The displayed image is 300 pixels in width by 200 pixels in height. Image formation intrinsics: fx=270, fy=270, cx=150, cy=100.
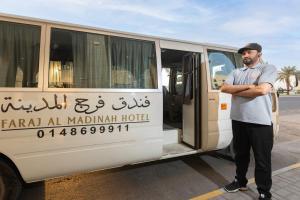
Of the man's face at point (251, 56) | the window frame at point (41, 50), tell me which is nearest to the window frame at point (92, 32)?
the window frame at point (41, 50)

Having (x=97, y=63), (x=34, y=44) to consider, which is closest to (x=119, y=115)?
(x=97, y=63)

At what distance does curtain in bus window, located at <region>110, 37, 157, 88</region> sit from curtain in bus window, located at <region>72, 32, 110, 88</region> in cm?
13

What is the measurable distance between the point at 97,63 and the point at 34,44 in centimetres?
83

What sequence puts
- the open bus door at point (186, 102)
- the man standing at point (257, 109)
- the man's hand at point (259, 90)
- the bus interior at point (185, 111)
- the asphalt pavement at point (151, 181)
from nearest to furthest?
1. the man's hand at point (259, 90)
2. the man standing at point (257, 109)
3. the asphalt pavement at point (151, 181)
4. the open bus door at point (186, 102)
5. the bus interior at point (185, 111)

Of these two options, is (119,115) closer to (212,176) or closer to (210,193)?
(210,193)

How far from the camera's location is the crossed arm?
3.33 m

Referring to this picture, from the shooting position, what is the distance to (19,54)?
3.27 m

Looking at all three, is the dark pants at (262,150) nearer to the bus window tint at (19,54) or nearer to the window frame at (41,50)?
the window frame at (41,50)

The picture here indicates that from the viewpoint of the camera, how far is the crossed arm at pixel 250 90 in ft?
10.9

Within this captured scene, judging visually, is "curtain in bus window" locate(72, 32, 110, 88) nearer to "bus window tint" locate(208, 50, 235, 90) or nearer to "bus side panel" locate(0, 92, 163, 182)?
"bus side panel" locate(0, 92, 163, 182)

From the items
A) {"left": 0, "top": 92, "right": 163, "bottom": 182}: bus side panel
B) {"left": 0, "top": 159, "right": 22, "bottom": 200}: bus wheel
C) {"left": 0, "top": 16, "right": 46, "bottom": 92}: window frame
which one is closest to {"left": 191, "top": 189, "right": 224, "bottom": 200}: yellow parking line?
{"left": 0, "top": 92, "right": 163, "bottom": 182}: bus side panel

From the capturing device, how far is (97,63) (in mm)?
3734

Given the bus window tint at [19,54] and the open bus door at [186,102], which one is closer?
the bus window tint at [19,54]

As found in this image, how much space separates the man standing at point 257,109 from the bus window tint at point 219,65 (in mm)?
1072
